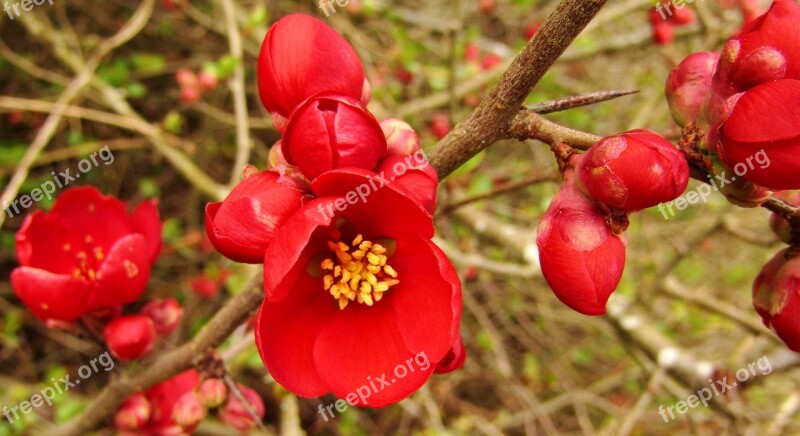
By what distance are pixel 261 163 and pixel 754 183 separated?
2393 mm

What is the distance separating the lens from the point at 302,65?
0.76 meters

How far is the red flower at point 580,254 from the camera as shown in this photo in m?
0.68

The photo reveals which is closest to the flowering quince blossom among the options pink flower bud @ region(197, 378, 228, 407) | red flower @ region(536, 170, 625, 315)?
red flower @ region(536, 170, 625, 315)

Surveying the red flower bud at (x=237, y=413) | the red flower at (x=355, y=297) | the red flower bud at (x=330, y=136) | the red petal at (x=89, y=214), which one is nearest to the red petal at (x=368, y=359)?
the red flower at (x=355, y=297)

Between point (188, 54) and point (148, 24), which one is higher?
point (148, 24)

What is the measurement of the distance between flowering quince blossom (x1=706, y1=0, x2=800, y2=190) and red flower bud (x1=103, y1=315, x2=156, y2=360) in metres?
0.92

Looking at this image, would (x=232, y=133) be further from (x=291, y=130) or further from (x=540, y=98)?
(x=291, y=130)

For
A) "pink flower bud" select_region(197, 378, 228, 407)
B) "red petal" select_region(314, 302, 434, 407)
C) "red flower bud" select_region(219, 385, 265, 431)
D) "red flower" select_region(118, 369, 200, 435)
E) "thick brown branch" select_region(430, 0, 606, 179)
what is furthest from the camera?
"red flower" select_region(118, 369, 200, 435)

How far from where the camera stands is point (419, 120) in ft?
9.40

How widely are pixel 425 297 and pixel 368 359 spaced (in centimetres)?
11

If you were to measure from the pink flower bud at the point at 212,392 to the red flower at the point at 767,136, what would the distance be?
80 centimetres

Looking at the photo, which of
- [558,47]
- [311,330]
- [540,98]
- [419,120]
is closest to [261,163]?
[419,120]

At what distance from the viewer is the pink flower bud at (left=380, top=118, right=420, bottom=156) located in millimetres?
769

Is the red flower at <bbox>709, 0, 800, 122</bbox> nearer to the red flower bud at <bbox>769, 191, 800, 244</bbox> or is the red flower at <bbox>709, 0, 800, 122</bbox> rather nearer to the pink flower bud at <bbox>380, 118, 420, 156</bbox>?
the red flower bud at <bbox>769, 191, 800, 244</bbox>
